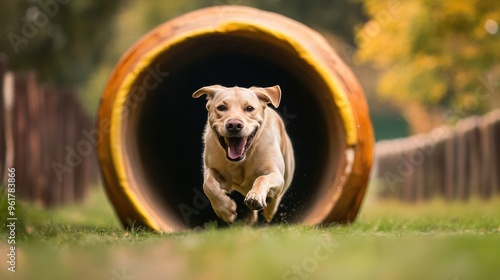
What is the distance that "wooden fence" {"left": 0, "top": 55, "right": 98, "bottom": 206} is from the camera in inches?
366

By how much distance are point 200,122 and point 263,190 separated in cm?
247

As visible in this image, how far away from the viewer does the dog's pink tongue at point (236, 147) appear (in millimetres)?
4805

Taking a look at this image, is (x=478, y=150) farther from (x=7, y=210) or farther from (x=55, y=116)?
(x=7, y=210)

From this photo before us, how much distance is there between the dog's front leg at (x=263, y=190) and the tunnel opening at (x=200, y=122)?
980mm

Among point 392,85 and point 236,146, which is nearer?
point 236,146

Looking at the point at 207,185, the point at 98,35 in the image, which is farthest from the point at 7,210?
the point at 98,35

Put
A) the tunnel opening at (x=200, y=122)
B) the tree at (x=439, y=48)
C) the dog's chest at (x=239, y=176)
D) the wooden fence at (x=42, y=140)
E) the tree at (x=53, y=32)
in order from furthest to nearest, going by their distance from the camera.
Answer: the tree at (x=53, y=32), the tree at (x=439, y=48), the wooden fence at (x=42, y=140), the tunnel opening at (x=200, y=122), the dog's chest at (x=239, y=176)

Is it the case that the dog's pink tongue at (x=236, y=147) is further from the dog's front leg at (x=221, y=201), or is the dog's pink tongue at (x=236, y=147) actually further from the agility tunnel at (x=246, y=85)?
the agility tunnel at (x=246, y=85)

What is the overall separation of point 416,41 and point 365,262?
39.7ft

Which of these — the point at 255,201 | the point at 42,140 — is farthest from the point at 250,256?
the point at 42,140

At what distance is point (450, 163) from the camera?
46.1 ft

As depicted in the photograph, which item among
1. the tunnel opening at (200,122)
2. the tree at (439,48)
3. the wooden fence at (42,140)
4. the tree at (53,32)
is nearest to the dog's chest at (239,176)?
the tunnel opening at (200,122)

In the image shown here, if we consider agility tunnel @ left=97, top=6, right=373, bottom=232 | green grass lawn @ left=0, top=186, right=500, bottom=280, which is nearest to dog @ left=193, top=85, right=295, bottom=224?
green grass lawn @ left=0, top=186, right=500, bottom=280

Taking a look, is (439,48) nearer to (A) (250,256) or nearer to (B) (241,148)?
(B) (241,148)
